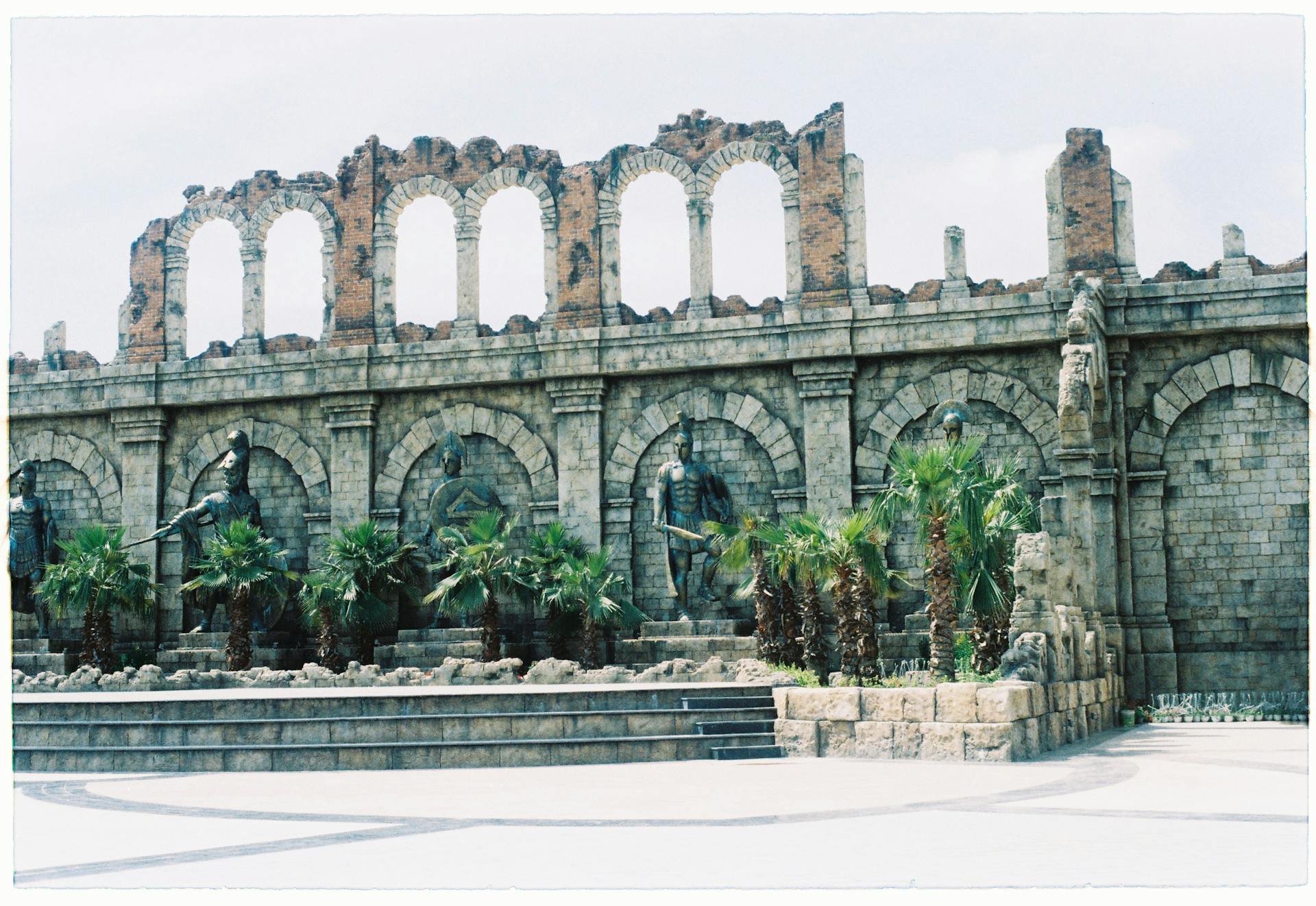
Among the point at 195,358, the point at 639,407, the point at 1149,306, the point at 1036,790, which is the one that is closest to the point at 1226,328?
the point at 1149,306

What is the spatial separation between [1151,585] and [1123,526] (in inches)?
37.6

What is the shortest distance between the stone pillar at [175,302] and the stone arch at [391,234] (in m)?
3.93

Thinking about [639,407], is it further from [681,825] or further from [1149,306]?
[681,825]

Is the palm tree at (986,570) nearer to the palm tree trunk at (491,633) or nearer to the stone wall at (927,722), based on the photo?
the stone wall at (927,722)

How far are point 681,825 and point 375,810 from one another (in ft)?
8.63

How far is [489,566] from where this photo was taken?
2423cm

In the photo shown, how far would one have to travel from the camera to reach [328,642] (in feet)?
83.0

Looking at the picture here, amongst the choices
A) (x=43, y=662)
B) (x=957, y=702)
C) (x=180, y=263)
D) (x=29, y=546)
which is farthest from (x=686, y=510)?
(x=29, y=546)

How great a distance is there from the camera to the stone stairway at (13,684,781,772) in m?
16.2

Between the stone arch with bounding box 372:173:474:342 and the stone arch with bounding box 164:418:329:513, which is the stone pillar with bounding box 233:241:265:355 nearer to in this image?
the stone arch with bounding box 164:418:329:513

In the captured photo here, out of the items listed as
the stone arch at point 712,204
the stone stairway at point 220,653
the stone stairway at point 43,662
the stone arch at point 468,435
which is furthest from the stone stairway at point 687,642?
the stone stairway at point 43,662

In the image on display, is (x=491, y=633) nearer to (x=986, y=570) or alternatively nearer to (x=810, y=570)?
(x=810, y=570)

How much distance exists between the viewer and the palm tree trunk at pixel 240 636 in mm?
25500

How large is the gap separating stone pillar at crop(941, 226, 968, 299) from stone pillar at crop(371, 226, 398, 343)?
937cm
